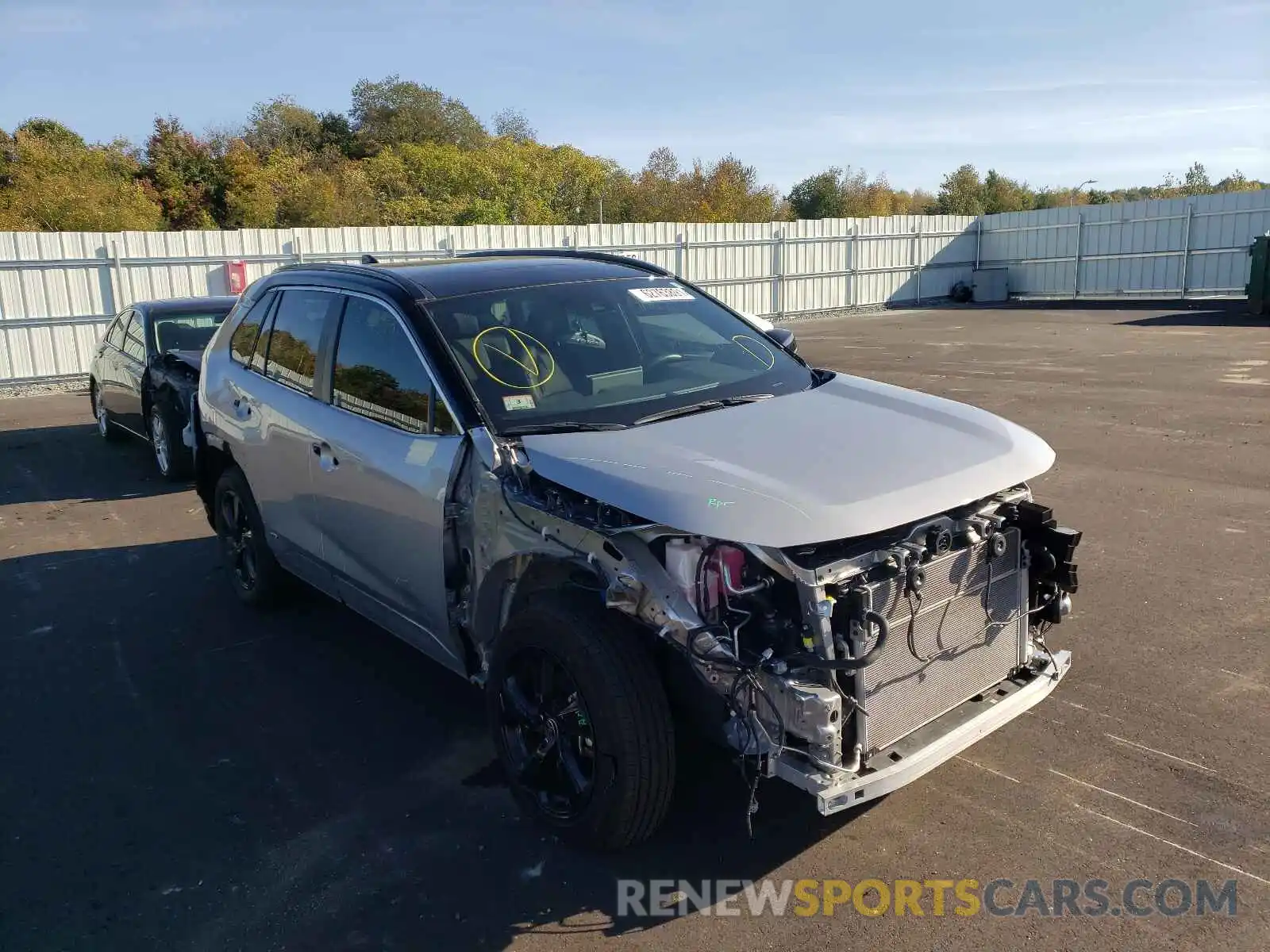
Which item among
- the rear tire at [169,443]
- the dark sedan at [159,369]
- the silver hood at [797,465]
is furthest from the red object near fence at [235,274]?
the silver hood at [797,465]

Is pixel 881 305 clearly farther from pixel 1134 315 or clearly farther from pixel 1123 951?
pixel 1123 951

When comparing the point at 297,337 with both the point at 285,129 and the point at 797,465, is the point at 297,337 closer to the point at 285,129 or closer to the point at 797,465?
the point at 797,465

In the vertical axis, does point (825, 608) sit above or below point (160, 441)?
above

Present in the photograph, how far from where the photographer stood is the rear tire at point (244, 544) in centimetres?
556

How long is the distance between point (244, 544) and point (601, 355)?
9.39 ft

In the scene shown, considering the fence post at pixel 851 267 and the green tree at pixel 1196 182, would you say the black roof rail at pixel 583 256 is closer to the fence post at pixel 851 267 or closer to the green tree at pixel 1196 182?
the fence post at pixel 851 267

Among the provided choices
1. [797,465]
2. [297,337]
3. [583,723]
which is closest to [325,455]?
[297,337]

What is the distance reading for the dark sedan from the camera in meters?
9.18

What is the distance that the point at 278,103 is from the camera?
183 ft

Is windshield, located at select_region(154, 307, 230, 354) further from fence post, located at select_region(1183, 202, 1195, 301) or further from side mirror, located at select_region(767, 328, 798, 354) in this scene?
fence post, located at select_region(1183, 202, 1195, 301)

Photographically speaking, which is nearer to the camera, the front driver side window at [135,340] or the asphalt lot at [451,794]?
the asphalt lot at [451,794]

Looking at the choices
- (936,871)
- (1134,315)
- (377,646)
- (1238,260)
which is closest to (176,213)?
(1134,315)

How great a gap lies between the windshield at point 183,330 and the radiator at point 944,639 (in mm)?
8709

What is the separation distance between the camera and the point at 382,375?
4.23 m
